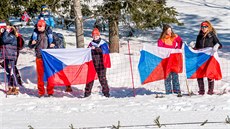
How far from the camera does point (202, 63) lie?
11.9m

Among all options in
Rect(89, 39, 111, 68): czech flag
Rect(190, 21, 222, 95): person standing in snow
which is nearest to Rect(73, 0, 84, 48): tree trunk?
Rect(89, 39, 111, 68): czech flag

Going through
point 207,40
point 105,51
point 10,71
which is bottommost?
point 10,71

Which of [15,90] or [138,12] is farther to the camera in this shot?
[138,12]

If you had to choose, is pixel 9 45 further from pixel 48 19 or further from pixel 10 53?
pixel 48 19

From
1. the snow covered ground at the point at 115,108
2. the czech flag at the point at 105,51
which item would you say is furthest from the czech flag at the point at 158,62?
the czech flag at the point at 105,51

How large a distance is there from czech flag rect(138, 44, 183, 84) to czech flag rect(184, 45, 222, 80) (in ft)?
0.58

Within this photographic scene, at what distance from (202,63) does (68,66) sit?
10.2 ft

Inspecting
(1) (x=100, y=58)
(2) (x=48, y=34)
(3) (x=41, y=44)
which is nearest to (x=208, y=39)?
(1) (x=100, y=58)

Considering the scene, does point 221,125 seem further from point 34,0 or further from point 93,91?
point 34,0

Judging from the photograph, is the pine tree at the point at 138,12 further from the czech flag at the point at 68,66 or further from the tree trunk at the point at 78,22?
the czech flag at the point at 68,66

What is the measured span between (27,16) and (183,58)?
8.21 meters

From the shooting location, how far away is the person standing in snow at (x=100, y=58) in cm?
1206

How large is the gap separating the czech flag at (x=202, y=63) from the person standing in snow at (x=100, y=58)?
177 centimetres

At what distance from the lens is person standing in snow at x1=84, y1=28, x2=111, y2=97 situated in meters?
12.1
